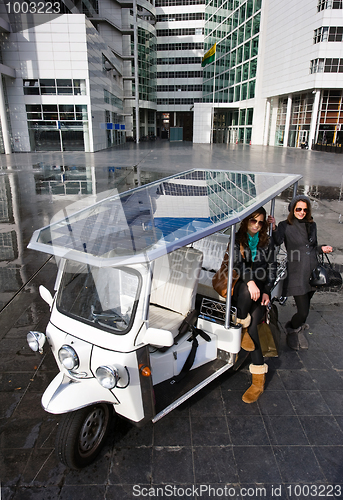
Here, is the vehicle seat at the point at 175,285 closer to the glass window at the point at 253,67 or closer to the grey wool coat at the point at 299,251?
the grey wool coat at the point at 299,251

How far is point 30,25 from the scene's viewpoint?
29.4 metres

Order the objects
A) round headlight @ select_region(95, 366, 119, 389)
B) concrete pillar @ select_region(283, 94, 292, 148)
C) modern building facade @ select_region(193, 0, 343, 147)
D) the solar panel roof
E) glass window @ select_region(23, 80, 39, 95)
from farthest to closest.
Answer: concrete pillar @ select_region(283, 94, 292, 148)
modern building facade @ select_region(193, 0, 343, 147)
glass window @ select_region(23, 80, 39, 95)
round headlight @ select_region(95, 366, 119, 389)
the solar panel roof

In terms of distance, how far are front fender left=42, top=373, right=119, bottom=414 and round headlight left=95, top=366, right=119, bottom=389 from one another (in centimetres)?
22

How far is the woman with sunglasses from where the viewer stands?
3443 mm

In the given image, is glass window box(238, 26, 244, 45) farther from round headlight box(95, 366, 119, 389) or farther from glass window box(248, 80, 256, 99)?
round headlight box(95, 366, 119, 389)

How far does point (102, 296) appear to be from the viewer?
8.74 ft

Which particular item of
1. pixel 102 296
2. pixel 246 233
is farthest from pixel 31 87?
pixel 102 296

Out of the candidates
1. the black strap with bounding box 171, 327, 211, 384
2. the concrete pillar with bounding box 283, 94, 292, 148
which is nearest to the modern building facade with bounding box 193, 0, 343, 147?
the concrete pillar with bounding box 283, 94, 292, 148

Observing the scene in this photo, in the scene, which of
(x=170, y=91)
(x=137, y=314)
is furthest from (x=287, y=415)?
(x=170, y=91)

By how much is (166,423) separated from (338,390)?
73.5 inches

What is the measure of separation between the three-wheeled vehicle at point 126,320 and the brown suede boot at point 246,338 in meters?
0.11

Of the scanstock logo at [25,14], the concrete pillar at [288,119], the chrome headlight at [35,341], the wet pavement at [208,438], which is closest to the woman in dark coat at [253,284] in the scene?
the wet pavement at [208,438]

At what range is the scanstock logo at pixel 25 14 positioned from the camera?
94.8 feet

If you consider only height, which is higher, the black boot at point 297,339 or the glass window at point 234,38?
the glass window at point 234,38
